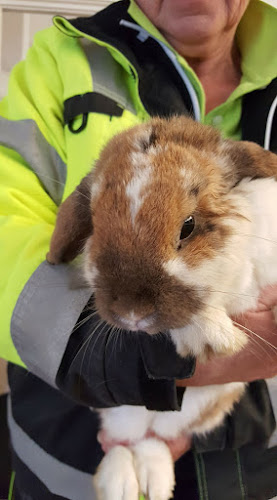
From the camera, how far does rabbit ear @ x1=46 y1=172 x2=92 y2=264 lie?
74 centimetres

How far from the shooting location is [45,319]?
72cm

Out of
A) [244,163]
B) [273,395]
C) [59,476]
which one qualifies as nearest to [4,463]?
[59,476]

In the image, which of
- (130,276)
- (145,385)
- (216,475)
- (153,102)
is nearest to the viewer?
(130,276)

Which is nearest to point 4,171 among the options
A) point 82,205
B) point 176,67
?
point 82,205

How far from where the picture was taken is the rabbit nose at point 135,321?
1.82ft

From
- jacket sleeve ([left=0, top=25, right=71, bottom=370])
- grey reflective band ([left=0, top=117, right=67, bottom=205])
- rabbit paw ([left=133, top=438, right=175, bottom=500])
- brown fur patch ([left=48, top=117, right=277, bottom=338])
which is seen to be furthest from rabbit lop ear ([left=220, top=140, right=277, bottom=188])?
rabbit paw ([left=133, top=438, right=175, bottom=500])

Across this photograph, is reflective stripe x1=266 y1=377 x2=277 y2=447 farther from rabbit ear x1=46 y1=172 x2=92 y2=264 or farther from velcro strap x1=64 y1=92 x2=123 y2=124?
velcro strap x1=64 y1=92 x2=123 y2=124

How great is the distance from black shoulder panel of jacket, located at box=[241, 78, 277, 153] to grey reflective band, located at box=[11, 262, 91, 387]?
1.92ft

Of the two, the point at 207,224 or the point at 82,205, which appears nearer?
the point at 207,224

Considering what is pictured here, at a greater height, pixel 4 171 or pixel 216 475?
pixel 4 171

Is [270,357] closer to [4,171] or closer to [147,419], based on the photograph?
[147,419]

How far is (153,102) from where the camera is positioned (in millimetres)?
1000

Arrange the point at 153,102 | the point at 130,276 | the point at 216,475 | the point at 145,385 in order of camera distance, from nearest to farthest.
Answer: the point at 130,276, the point at 145,385, the point at 216,475, the point at 153,102

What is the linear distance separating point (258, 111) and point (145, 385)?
710 millimetres
